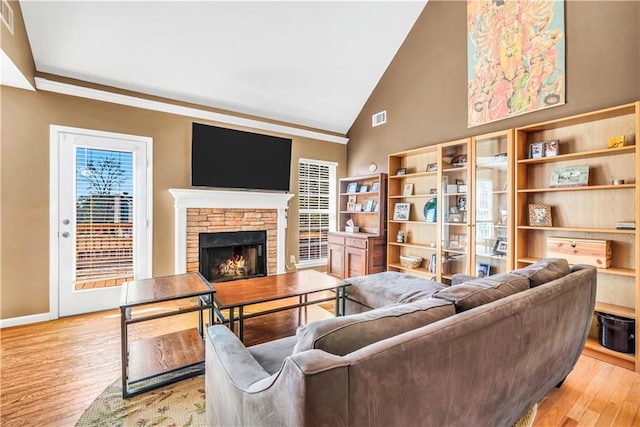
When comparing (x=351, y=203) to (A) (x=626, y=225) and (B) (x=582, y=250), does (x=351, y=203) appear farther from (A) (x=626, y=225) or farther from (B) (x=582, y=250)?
(A) (x=626, y=225)

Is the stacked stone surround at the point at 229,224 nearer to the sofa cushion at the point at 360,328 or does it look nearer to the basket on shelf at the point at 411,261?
the basket on shelf at the point at 411,261

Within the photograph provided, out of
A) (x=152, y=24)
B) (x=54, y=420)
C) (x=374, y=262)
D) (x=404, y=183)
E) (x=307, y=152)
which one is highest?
(x=152, y=24)

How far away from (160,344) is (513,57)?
4342 mm

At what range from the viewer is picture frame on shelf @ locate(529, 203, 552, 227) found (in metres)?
2.81

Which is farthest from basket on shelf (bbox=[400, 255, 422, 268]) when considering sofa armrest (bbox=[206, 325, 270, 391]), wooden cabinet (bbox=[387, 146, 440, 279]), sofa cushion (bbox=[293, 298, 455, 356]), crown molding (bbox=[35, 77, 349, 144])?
sofa armrest (bbox=[206, 325, 270, 391])

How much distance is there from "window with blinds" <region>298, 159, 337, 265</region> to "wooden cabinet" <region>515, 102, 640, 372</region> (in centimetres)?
302

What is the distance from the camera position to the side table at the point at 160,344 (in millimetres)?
1848

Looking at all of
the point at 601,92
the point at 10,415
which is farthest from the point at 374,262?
the point at 10,415

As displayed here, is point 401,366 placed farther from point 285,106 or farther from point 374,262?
point 285,106

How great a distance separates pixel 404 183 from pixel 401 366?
369 cm

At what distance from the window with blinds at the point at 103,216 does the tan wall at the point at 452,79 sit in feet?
11.5

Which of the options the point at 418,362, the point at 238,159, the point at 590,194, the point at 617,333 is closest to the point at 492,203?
the point at 590,194

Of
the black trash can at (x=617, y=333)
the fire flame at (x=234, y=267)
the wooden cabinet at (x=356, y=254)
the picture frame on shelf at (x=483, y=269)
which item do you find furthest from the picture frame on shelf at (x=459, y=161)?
the fire flame at (x=234, y=267)

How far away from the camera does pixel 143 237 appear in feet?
11.7
